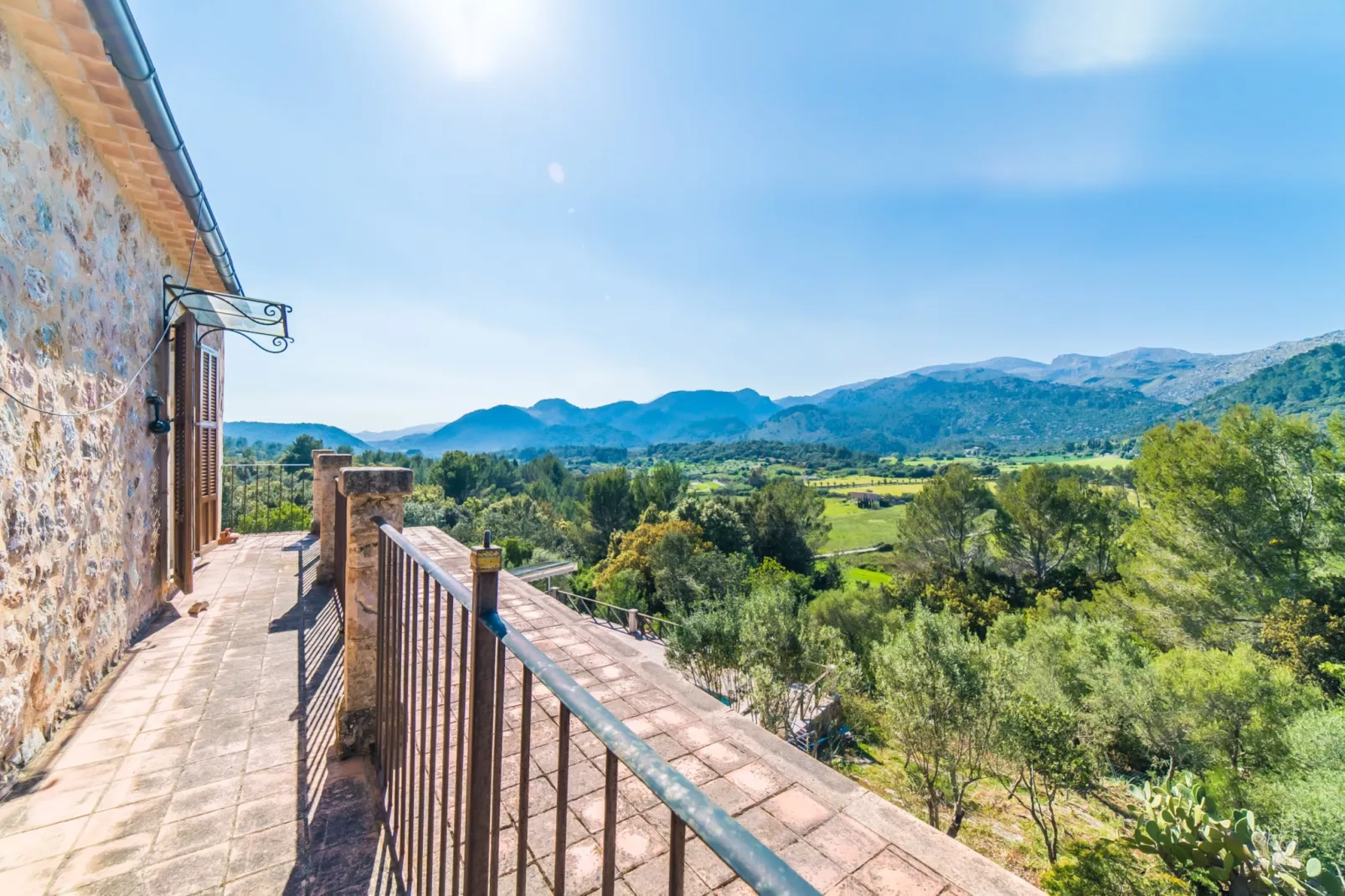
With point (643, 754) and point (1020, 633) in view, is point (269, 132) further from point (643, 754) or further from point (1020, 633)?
point (1020, 633)

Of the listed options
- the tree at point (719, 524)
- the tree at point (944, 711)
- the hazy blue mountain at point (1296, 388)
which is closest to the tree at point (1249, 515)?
the tree at point (944, 711)

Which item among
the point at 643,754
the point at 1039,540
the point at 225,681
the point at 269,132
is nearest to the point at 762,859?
the point at 643,754

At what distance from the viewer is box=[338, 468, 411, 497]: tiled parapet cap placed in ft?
7.43

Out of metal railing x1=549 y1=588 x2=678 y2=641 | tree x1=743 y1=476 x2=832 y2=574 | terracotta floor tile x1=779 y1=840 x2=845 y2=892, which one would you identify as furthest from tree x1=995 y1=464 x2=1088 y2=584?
terracotta floor tile x1=779 y1=840 x2=845 y2=892

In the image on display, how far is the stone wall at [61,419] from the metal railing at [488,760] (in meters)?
1.80

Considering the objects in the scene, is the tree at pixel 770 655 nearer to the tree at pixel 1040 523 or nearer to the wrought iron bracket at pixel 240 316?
the wrought iron bracket at pixel 240 316

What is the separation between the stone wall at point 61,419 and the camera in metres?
2.32

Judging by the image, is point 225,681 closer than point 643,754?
No

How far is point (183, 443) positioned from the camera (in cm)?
438

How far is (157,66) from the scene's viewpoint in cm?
288

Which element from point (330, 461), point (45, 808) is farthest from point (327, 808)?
point (330, 461)

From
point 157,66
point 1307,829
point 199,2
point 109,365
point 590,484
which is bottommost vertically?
point 1307,829

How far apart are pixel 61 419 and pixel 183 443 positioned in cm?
185

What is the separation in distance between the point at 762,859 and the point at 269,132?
7478 millimetres
